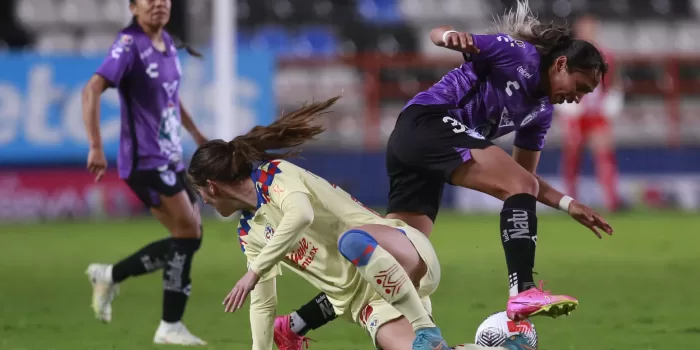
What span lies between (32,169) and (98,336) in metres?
10.2

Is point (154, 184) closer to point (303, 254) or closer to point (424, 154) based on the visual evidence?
point (303, 254)

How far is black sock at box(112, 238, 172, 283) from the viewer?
6.61 m

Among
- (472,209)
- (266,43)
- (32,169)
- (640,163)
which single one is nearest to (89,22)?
(266,43)

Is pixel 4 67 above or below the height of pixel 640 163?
above

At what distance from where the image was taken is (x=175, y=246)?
6.38m

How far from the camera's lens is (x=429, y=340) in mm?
4348

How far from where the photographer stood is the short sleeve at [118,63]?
629 centimetres

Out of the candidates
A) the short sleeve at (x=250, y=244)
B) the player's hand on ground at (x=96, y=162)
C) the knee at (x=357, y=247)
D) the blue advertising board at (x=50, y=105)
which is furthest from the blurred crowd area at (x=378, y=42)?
the knee at (x=357, y=247)

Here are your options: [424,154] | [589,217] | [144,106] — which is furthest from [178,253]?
[589,217]

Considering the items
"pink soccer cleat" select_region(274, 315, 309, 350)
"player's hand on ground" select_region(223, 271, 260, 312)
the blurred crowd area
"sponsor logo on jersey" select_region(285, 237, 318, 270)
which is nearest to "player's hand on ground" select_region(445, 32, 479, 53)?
"sponsor logo on jersey" select_region(285, 237, 318, 270)

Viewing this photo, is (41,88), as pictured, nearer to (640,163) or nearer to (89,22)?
(89,22)

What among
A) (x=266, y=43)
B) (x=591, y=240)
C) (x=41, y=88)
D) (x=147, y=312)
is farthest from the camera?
(x=266, y=43)

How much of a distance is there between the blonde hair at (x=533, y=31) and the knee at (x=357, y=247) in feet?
4.59

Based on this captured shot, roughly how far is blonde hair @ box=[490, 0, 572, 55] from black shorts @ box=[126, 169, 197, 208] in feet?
6.97
